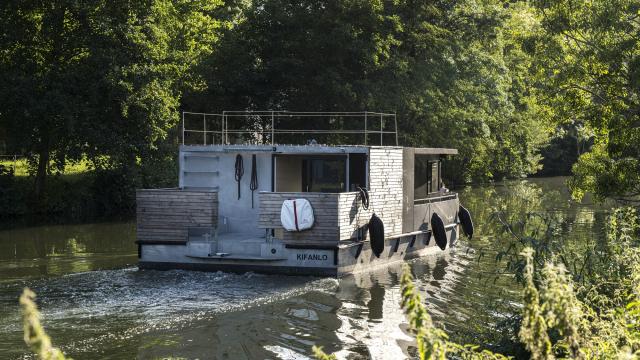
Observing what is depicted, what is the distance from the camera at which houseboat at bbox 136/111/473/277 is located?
18.1 m

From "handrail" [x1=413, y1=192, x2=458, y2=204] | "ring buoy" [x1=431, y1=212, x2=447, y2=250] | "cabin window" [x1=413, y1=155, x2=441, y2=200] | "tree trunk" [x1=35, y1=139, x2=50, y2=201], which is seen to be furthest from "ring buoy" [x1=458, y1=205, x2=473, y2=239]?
"tree trunk" [x1=35, y1=139, x2=50, y2=201]

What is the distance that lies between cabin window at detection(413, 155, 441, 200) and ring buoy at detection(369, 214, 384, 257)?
11.4ft

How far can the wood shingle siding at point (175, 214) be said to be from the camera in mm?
18594

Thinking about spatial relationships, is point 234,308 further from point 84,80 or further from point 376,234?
point 84,80

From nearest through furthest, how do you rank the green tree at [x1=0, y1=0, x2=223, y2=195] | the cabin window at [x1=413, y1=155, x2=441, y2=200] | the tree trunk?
the cabin window at [x1=413, y1=155, x2=441, y2=200] → the green tree at [x1=0, y1=0, x2=223, y2=195] → the tree trunk

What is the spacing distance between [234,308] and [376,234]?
532cm

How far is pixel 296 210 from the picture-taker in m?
17.9

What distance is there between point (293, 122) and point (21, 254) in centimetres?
1914

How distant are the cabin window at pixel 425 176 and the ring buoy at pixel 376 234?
348 cm

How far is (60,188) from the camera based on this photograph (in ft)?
113

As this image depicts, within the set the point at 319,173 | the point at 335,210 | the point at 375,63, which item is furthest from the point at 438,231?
the point at 375,63

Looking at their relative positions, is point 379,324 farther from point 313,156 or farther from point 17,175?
point 17,175

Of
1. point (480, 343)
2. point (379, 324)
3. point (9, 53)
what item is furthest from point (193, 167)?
point (9, 53)

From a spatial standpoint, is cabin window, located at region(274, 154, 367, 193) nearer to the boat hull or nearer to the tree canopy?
the boat hull
